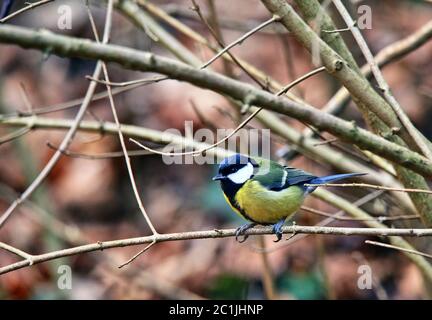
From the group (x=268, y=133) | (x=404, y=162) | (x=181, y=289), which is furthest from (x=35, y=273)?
(x=404, y=162)

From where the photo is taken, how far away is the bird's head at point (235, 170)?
115 inches

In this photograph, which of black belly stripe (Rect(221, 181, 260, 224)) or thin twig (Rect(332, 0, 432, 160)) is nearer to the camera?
thin twig (Rect(332, 0, 432, 160))

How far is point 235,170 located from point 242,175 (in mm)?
49

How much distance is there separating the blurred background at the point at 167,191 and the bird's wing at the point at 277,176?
4.83 feet

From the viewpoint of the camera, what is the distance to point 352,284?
16.5ft

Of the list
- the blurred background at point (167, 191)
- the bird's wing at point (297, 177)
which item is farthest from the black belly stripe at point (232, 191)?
the blurred background at point (167, 191)

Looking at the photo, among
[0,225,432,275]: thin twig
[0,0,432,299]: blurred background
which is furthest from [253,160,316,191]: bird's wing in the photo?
[0,0,432,299]: blurred background

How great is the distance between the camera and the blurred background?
196 inches

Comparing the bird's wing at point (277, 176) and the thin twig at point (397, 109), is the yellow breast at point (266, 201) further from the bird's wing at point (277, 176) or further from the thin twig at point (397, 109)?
the thin twig at point (397, 109)

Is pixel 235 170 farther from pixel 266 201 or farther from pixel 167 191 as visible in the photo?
pixel 167 191

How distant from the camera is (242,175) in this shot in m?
2.97
